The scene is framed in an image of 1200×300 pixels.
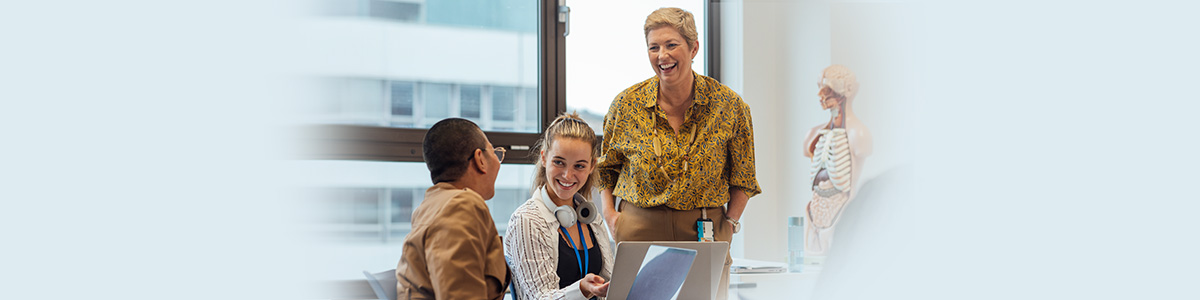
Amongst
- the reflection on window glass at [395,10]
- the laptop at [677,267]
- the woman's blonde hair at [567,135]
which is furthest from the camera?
the reflection on window glass at [395,10]

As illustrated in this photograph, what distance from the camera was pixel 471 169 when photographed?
5.56ft

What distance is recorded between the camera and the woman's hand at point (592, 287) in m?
1.89

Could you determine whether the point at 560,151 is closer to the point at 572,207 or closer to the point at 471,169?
the point at 572,207

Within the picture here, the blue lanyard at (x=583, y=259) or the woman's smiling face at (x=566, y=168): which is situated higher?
the woman's smiling face at (x=566, y=168)

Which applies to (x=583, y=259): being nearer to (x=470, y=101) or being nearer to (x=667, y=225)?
(x=667, y=225)

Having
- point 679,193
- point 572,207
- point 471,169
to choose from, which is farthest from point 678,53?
point 471,169

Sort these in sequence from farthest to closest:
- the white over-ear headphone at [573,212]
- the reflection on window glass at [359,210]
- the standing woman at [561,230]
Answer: the reflection on window glass at [359,210], the white over-ear headphone at [573,212], the standing woman at [561,230]

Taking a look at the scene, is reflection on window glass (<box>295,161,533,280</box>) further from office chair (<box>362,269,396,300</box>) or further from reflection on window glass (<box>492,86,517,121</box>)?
office chair (<box>362,269,396,300</box>)

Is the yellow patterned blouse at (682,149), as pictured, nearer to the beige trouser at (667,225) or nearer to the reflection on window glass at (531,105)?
the beige trouser at (667,225)

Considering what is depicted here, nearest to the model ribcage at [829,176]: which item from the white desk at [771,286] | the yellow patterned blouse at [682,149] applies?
the white desk at [771,286]

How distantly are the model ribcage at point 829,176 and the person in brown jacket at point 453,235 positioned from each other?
2.08 m

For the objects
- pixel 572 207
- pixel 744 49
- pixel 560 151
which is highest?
pixel 744 49

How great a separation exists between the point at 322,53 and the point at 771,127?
2092mm

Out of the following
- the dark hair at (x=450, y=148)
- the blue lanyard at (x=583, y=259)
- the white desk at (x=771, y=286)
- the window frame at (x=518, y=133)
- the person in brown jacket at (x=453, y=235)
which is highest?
the window frame at (x=518, y=133)
